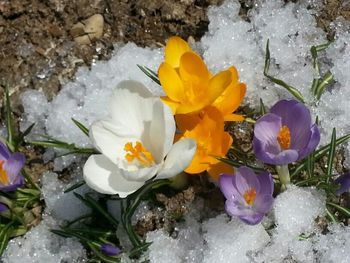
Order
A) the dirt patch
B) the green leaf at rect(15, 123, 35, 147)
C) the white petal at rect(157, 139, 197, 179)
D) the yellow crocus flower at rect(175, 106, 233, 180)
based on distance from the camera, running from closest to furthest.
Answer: the white petal at rect(157, 139, 197, 179) < the yellow crocus flower at rect(175, 106, 233, 180) < the green leaf at rect(15, 123, 35, 147) < the dirt patch

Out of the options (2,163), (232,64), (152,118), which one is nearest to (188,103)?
(152,118)

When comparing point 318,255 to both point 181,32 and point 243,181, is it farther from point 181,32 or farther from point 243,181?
point 181,32

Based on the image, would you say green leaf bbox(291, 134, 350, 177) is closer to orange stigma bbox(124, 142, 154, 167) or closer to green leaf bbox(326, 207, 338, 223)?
green leaf bbox(326, 207, 338, 223)

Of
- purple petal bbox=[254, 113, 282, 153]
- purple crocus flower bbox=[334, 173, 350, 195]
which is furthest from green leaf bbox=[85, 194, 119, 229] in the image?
purple crocus flower bbox=[334, 173, 350, 195]

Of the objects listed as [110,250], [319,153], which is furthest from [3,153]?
[319,153]

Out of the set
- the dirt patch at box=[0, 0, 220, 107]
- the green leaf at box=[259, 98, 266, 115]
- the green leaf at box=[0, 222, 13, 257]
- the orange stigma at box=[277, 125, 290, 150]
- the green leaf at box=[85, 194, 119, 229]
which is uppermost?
the orange stigma at box=[277, 125, 290, 150]

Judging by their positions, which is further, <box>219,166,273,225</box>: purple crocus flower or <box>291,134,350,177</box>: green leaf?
<box>291,134,350,177</box>: green leaf

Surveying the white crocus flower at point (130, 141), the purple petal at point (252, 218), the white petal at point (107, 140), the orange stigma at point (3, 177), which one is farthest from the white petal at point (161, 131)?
the orange stigma at point (3, 177)
